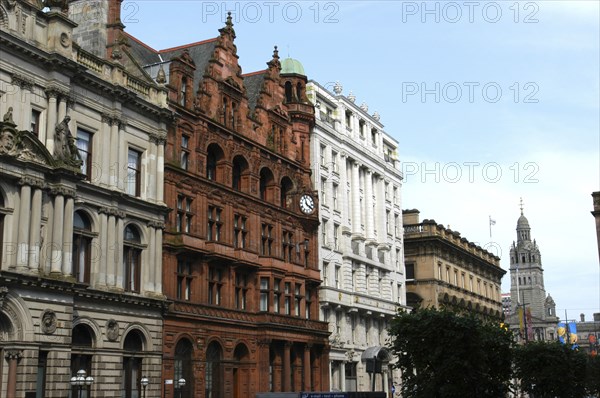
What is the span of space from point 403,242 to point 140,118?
44687 mm

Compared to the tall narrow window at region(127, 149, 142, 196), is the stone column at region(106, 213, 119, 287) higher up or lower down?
lower down

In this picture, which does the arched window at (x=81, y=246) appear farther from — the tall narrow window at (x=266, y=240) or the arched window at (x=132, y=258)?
the tall narrow window at (x=266, y=240)

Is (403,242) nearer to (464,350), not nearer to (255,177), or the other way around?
(255,177)

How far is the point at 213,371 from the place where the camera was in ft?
175

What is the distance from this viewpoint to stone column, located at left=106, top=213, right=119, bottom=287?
44656mm

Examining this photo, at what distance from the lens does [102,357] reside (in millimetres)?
43562

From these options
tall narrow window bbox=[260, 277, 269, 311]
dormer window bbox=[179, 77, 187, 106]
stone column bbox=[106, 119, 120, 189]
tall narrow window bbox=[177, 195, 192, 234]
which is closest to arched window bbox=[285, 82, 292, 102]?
dormer window bbox=[179, 77, 187, 106]

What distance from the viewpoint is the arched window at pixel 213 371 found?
52594 millimetres

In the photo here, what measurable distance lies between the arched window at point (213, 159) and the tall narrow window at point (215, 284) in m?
6.17

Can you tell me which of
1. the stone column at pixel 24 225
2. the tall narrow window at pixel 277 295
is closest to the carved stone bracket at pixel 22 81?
the stone column at pixel 24 225

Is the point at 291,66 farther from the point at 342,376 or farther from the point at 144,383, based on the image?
the point at 144,383

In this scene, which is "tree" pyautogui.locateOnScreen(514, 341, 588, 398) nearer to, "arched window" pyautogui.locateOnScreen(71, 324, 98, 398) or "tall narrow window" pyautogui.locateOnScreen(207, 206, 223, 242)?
"tall narrow window" pyautogui.locateOnScreen(207, 206, 223, 242)

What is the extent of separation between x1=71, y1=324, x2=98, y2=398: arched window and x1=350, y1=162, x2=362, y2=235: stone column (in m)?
34.3

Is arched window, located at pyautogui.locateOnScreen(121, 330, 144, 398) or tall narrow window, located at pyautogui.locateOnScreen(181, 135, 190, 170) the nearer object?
arched window, located at pyautogui.locateOnScreen(121, 330, 144, 398)
